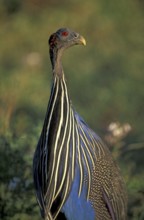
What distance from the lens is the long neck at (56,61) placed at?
4.09 metres

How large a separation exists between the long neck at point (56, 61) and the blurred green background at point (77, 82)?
1069 mm

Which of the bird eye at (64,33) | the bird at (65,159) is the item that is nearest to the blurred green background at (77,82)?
the bird at (65,159)

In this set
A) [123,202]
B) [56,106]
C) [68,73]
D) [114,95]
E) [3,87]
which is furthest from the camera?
[68,73]

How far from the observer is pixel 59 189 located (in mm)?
4156

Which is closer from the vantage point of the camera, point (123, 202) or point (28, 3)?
point (123, 202)

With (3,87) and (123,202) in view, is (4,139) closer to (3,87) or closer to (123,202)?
(123,202)

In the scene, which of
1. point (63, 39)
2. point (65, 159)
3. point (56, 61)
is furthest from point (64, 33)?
point (65, 159)

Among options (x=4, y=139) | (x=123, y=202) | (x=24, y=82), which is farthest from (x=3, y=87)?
(x=123, y=202)

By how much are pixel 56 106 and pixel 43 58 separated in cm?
527

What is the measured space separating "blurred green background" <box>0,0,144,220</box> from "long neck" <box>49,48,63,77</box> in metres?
1.07

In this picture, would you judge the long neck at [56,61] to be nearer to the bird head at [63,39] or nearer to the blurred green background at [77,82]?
the bird head at [63,39]

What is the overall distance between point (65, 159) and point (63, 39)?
18.4 inches

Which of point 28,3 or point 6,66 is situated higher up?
point 28,3

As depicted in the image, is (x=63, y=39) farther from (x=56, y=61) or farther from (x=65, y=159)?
(x=65, y=159)
